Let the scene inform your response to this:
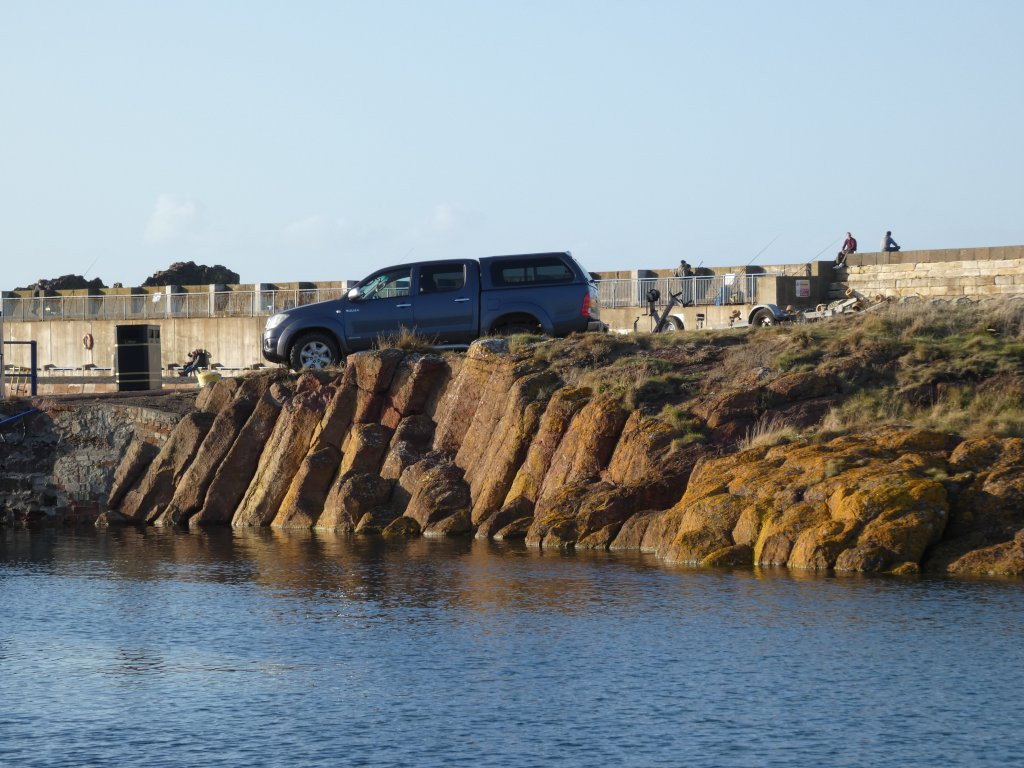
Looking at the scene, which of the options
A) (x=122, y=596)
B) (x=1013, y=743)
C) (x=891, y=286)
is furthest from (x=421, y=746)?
(x=891, y=286)

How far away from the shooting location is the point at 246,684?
14.1 meters

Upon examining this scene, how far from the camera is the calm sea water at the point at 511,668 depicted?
11781 mm

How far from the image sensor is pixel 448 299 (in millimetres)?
28656

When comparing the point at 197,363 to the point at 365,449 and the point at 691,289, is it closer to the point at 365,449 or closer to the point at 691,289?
the point at 691,289

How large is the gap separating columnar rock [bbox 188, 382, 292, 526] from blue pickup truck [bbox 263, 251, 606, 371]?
40.8 inches

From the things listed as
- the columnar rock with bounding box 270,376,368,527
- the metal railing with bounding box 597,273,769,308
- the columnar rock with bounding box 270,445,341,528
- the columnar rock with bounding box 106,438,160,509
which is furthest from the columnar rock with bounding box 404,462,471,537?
the metal railing with bounding box 597,273,769,308

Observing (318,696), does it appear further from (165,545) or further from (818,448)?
(165,545)

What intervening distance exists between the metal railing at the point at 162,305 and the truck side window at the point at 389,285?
20.1 meters

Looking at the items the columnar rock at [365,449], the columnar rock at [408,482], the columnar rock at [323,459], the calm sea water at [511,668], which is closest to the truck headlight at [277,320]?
the columnar rock at [323,459]

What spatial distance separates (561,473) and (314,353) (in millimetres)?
7133

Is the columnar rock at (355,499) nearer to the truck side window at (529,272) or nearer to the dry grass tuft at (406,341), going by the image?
the dry grass tuft at (406,341)

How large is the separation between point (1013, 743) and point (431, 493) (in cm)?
1515

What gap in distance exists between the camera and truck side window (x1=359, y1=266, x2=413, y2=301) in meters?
28.8

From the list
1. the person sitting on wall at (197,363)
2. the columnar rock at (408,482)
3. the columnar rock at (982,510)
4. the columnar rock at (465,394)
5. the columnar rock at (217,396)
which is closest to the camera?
the columnar rock at (982,510)
